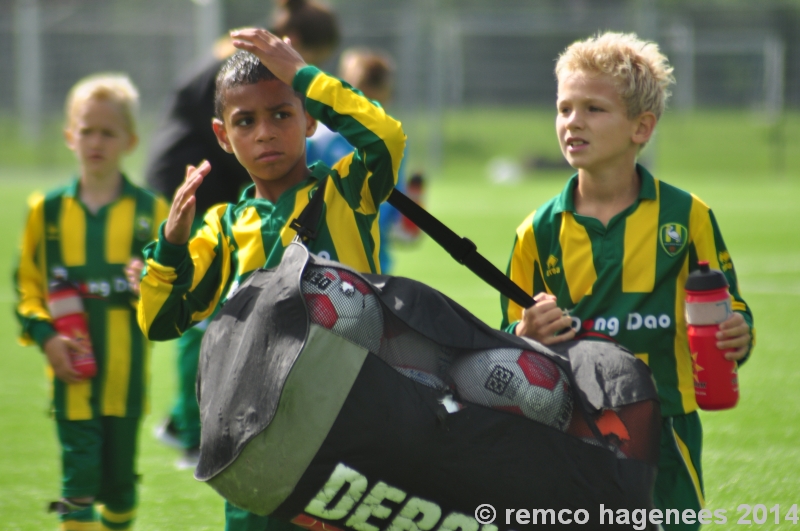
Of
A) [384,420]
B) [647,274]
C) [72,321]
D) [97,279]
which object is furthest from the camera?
[97,279]

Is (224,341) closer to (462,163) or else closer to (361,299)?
(361,299)

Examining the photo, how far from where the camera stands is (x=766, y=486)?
4.07 m

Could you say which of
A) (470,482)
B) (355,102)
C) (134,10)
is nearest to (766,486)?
(470,482)

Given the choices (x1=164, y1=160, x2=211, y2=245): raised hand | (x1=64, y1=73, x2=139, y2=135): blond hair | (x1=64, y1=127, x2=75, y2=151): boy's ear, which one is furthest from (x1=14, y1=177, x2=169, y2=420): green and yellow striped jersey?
A: (x1=164, y1=160, x2=211, y2=245): raised hand

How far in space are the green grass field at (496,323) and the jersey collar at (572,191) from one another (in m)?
1.55

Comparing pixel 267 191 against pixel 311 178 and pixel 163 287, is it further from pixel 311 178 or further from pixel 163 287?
pixel 163 287

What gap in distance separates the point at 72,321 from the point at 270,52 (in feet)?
5.11

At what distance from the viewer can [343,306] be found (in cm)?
212

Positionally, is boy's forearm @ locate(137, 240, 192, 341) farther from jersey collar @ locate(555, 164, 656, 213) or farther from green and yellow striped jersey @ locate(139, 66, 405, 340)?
jersey collar @ locate(555, 164, 656, 213)

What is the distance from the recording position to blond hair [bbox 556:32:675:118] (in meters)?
2.72

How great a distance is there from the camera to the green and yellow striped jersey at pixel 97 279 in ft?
11.6

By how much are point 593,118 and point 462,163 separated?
2292cm

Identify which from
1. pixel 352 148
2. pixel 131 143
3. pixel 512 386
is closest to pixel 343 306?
pixel 512 386

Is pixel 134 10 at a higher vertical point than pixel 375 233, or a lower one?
higher
